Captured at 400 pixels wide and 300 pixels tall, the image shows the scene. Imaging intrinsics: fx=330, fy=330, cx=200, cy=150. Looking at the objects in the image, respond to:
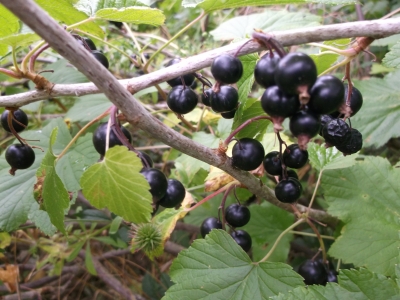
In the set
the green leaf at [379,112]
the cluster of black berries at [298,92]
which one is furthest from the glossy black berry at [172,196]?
the green leaf at [379,112]

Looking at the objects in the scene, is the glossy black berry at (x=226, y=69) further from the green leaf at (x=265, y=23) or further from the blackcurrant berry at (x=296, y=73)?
the green leaf at (x=265, y=23)

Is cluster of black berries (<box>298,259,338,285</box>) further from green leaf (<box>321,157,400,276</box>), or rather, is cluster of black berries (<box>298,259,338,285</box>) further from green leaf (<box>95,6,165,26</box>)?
green leaf (<box>95,6,165,26</box>)

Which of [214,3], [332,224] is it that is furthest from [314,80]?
[332,224]

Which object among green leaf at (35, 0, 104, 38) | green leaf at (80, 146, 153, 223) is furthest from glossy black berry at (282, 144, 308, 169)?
green leaf at (35, 0, 104, 38)

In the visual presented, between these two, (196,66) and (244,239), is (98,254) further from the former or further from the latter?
(196,66)

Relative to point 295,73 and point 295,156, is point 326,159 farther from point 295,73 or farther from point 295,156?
point 295,73

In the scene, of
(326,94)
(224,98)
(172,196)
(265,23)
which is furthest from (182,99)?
(265,23)
